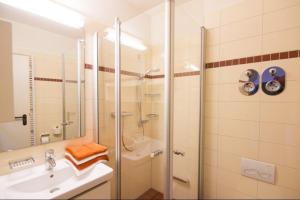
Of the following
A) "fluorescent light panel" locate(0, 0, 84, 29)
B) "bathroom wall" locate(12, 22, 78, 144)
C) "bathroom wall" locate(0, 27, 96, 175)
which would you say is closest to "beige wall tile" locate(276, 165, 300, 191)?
"bathroom wall" locate(0, 27, 96, 175)

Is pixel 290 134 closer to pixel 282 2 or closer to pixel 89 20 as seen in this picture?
pixel 282 2

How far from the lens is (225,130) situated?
149 centimetres

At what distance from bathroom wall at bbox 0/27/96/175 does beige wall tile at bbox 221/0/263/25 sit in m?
1.26

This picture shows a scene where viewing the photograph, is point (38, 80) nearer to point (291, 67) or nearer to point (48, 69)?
point (48, 69)

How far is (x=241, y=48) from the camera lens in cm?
138

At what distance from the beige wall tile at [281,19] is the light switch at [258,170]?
1085mm

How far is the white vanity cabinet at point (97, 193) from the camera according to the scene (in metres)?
0.99

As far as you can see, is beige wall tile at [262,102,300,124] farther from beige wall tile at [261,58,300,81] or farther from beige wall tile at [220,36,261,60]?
beige wall tile at [220,36,261,60]

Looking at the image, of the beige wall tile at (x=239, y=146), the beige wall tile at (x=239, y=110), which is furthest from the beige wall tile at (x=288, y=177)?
A: the beige wall tile at (x=239, y=110)

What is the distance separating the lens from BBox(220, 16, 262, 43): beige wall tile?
1299mm

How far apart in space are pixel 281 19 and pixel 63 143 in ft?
6.52

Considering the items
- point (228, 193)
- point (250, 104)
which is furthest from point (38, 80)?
point (228, 193)

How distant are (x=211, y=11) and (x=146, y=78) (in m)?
0.92

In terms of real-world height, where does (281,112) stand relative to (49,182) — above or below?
above
